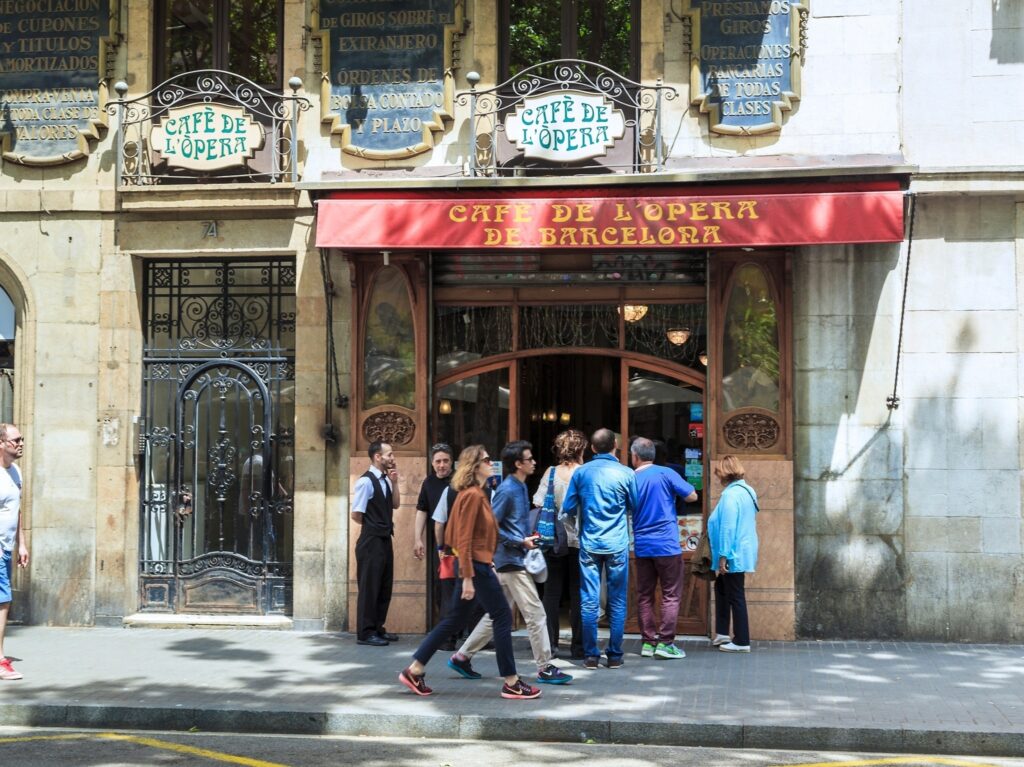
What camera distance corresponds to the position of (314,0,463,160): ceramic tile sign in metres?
12.4

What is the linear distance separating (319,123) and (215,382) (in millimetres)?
2590

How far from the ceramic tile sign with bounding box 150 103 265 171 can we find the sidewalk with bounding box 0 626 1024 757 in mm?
4347

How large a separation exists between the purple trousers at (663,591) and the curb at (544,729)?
2.47 m

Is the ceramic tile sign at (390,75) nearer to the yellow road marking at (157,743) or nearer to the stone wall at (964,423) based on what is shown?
the stone wall at (964,423)

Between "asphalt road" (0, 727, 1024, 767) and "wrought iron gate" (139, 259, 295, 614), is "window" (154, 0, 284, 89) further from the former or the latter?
"asphalt road" (0, 727, 1024, 767)

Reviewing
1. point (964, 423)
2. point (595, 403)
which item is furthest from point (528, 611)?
point (964, 423)

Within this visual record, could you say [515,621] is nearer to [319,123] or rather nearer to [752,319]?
[752,319]

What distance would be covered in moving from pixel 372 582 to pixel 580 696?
2.94 m

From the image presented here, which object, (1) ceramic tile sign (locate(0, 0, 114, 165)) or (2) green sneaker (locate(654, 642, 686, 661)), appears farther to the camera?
(1) ceramic tile sign (locate(0, 0, 114, 165))

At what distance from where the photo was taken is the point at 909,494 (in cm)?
1171

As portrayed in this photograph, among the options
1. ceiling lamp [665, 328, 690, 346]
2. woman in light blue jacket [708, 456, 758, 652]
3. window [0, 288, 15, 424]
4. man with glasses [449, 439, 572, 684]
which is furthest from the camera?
window [0, 288, 15, 424]

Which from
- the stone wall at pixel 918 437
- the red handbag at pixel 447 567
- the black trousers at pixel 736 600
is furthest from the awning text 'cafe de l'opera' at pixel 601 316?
the red handbag at pixel 447 567

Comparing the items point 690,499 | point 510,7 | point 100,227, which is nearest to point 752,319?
point 690,499

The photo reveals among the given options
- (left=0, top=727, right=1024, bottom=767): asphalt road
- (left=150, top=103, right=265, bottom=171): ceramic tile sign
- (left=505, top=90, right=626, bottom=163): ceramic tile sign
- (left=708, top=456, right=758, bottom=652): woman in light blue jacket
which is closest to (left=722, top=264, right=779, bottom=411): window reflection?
(left=708, top=456, right=758, bottom=652): woman in light blue jacket
